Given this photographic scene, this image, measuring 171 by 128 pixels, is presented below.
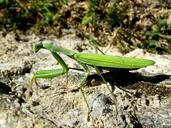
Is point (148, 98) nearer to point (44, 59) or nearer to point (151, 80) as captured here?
point (151, 80)

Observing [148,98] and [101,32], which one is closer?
[148,98]

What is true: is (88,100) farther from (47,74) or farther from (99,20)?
(99,20)

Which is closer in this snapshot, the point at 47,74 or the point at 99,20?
the point at 47,74

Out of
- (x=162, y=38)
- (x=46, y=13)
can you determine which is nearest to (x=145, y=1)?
(x=162, y=38)

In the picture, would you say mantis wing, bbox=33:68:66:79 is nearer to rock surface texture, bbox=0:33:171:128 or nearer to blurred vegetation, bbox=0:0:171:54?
rock surface texture, bbox=0:33:171:128

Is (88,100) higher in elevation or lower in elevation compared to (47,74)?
lower

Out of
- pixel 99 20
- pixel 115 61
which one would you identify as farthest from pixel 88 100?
pixel 99 20

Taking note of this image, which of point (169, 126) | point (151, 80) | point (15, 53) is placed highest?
point (15, 53)

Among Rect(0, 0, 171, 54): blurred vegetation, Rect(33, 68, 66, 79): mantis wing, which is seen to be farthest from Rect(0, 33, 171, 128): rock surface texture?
Rect(0, 0, 171, 54): blurred vegetation
